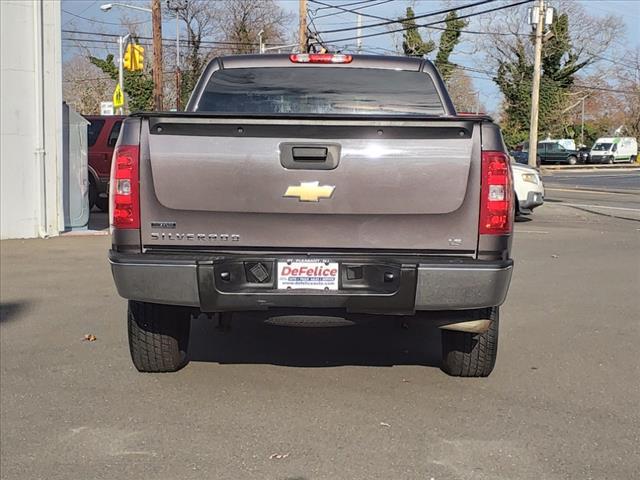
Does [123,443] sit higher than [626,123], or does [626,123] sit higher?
[626,123]

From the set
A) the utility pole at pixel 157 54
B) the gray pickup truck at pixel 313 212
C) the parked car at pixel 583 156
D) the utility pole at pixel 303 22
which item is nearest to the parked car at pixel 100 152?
the utility pole at pixel 157 54

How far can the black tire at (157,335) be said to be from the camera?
4.74m

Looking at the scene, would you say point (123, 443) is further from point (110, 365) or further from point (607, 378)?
point (607, 378)

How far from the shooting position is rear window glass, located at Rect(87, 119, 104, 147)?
629 inches

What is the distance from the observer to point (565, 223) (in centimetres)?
1584

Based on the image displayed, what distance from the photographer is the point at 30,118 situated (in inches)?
466

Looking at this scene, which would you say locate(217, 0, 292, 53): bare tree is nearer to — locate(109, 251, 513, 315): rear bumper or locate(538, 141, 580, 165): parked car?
locate(538, 141, 580, 165): parked car

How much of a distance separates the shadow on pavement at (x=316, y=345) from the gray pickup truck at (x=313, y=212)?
1191 millimetres

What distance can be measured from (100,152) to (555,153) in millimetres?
48099

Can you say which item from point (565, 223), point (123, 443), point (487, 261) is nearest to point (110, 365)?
point (123, 443)

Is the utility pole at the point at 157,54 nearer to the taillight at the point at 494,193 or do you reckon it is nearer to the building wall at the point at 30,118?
the building wall at the point at 30,118

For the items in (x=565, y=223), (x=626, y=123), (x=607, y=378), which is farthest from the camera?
(x=626, y=123)

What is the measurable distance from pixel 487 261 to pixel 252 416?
158 centimetres

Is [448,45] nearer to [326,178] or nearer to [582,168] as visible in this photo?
[582,168]
